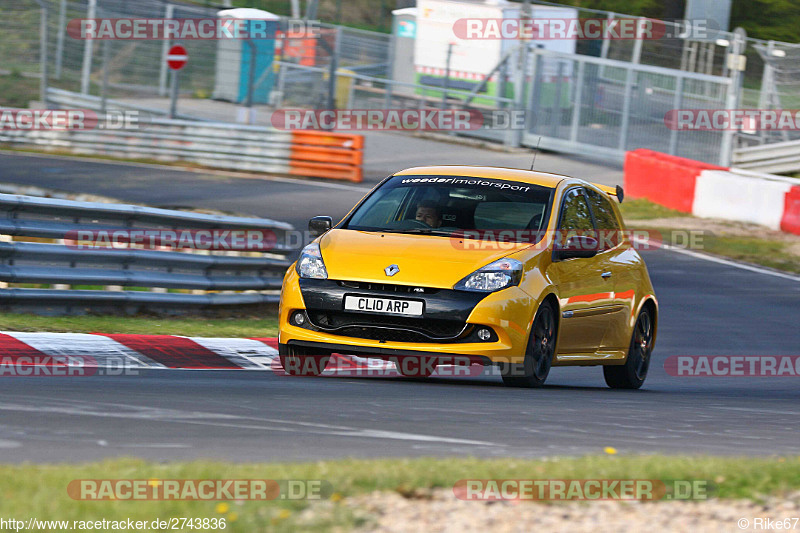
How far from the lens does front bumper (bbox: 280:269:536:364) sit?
26.6ft

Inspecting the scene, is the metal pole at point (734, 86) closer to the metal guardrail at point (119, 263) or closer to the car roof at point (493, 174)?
the metal guardrail at point (119, 263)

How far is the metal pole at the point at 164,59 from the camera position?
31000 millimetres

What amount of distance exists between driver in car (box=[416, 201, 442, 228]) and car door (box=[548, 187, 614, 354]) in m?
0.84

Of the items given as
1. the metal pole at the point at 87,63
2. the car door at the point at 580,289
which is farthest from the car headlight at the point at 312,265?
the metal pole at the point at 87,63

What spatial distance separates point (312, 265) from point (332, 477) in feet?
13.3

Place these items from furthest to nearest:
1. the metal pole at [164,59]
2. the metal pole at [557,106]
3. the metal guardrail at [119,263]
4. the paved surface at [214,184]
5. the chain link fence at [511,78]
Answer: the metal pole at [164,59]
the metal pole at [557,106]
the chain link fence at [511,78]
the paved surface at [214,184]
the metal guardrail at [119,263]

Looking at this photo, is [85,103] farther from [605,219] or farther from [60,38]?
[605,219]

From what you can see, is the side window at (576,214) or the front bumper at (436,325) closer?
the front bumper at (436,325)

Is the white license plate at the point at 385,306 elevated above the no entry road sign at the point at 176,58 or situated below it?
below

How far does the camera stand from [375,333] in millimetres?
8195

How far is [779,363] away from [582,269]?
386 centimetres

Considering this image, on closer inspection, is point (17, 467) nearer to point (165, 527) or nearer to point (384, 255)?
point (165, 527)

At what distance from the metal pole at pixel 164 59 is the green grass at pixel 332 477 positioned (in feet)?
88.8

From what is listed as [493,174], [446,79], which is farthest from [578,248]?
[446,79]
